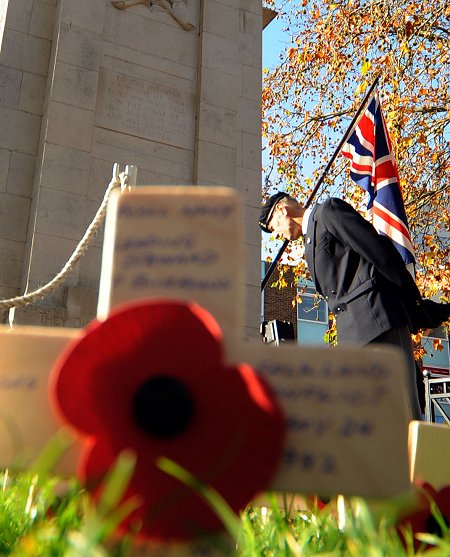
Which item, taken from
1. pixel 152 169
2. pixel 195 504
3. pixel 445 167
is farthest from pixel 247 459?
pixel 445 167

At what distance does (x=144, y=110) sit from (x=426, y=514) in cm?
615

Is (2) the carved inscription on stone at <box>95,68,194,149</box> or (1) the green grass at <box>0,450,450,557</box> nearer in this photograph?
(1) the green grass at <box>0,450,450,557</box>

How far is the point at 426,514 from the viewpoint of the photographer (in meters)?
1.54

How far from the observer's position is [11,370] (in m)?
1.14

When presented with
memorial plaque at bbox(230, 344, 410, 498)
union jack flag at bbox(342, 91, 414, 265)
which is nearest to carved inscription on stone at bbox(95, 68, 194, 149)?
union jack flag at bbox(342, 91, 414, 265)

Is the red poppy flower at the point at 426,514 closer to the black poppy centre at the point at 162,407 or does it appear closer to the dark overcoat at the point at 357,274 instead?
the black poppy centre at the point at 162,407

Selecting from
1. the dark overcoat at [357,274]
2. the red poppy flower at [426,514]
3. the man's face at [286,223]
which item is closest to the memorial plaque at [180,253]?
the red poppy flower at [426,514]

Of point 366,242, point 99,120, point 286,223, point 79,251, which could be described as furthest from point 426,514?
point 99,120

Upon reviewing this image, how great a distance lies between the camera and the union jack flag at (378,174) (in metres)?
6.74

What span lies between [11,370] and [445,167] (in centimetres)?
1277

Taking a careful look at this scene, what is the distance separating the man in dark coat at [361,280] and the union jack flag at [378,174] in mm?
2141

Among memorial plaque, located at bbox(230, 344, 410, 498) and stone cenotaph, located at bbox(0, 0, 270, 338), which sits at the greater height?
stone cenotaph, located at bbox(0, 0, 270, 338)

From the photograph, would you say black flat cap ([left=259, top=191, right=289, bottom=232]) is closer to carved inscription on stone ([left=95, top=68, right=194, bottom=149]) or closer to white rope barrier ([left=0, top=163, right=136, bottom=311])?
white rope barrier ([left=0, top=163, right=136, bottom=311])

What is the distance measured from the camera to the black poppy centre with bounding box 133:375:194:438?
0.96 meters
